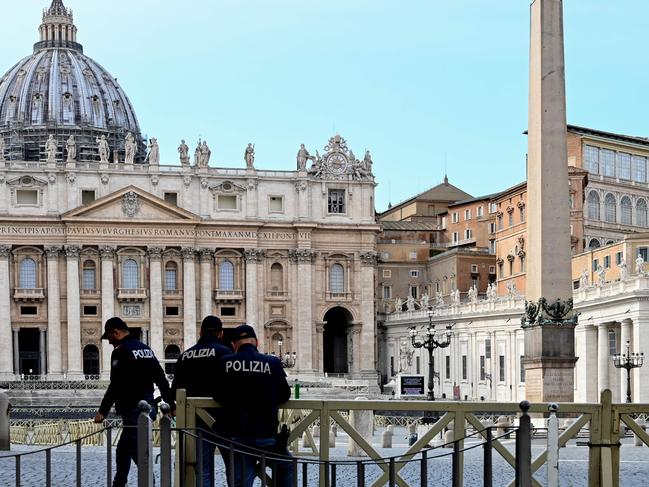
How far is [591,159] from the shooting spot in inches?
3103

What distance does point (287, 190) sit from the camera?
100 metres

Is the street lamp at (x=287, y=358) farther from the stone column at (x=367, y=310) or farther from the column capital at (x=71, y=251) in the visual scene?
the column capital at (x=71, y=251)

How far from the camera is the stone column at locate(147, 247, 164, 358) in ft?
317

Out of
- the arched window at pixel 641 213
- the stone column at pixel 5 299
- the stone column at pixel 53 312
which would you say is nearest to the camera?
the arched window at pixel 641 213

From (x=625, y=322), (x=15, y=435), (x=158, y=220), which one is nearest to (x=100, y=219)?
(x=158, y=220)

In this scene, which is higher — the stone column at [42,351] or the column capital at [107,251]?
the column capital at [107,251]

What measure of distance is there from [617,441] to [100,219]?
8366cm

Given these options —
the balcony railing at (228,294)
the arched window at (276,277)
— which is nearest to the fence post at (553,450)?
the balcony railing at (228,294)

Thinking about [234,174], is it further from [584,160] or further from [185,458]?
[185,458]

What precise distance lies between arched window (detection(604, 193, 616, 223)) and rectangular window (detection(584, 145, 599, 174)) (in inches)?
74.4

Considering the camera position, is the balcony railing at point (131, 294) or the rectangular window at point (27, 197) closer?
the rectangular window at point (27, 197)

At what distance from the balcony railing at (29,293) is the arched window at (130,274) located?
5555mm

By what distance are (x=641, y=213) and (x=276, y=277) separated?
28.5 meters

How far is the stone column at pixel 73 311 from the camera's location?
94875 mm
